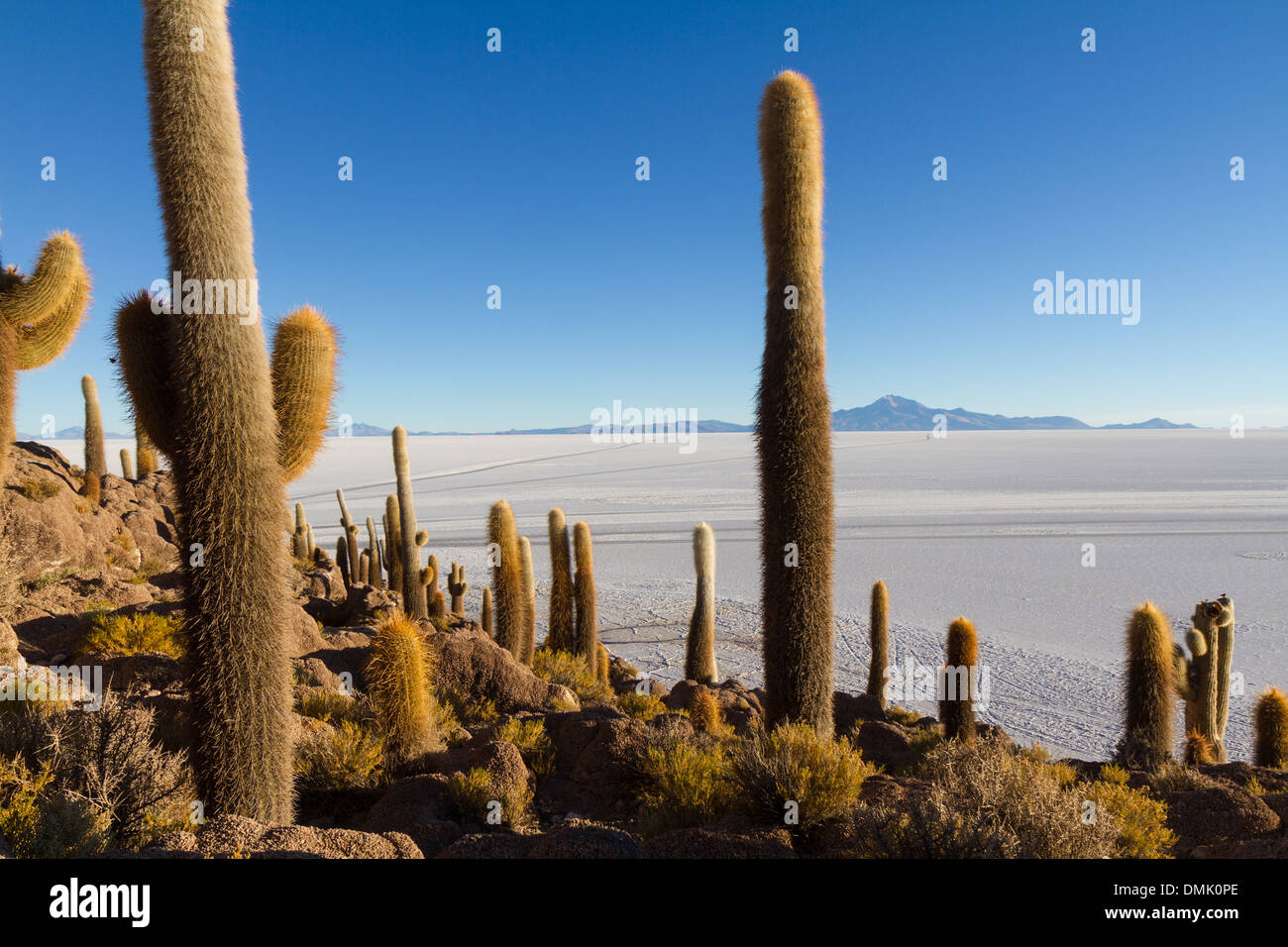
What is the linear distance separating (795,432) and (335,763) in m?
5.09

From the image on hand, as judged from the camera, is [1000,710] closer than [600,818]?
No

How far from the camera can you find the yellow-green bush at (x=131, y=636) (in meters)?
8.39

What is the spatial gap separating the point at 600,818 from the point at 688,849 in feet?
6.53

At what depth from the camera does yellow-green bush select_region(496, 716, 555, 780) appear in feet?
21.0

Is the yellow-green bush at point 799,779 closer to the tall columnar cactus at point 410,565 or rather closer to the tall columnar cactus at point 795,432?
the tall columnar cactus at point 795,432

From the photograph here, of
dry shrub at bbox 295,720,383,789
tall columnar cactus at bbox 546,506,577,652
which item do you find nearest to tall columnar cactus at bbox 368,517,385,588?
tall columnar cactus at bbox 546,506,577,652

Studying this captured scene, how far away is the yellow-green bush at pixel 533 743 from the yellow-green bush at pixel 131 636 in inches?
174

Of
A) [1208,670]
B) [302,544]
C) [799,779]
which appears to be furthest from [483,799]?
[302,544]

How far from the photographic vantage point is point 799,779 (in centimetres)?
475

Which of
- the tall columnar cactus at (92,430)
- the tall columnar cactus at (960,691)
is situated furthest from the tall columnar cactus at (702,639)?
the tall columnar cactus at (92,430)

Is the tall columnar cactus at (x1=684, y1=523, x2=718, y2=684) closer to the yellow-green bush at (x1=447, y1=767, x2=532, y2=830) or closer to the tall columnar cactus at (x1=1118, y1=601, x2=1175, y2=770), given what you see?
the tall columnar cactus at (x1=1118, y1=601, x2=1175, y2=770)

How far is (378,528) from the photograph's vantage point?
36.7 m

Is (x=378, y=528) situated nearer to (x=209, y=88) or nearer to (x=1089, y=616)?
(x=1089, y=616)
